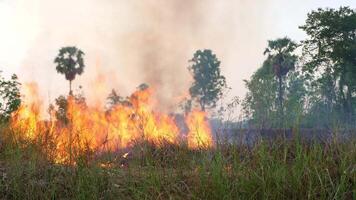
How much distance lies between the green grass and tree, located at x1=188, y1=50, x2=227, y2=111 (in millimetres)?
72708

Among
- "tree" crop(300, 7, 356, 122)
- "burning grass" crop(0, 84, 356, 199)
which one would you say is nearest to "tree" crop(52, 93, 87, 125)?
"burning grass" crop(0, 84, 356, 199)

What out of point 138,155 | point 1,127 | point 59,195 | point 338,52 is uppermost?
point 338,52

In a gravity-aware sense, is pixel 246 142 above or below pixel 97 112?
below

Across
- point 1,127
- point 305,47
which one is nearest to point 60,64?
point 305,47

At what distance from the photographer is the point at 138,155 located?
6793 millimetres

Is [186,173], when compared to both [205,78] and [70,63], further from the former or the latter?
[205,78]

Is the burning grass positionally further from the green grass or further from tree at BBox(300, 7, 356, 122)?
tree at BBox(300, 7, 356, 122)

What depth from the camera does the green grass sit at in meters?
4.96

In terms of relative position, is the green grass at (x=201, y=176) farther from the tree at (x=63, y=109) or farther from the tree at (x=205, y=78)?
the tree at (x=205, y=78)

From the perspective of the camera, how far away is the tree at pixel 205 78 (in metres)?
80.3

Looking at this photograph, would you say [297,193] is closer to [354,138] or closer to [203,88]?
[354,138]

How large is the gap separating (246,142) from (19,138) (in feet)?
12.9

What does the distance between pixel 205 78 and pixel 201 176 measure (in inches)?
2998

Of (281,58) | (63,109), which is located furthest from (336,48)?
(63,109)
